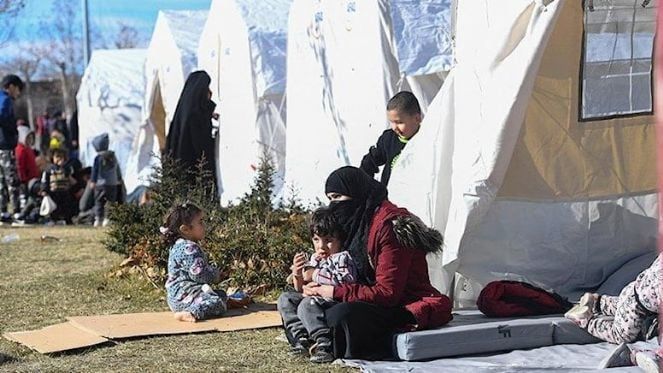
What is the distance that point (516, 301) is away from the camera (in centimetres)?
705

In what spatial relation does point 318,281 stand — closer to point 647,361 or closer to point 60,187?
point 647,361

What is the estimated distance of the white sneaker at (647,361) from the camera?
569 cm

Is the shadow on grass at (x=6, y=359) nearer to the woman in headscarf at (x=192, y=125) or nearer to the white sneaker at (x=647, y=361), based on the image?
the white sneaker at (x=647, y=361)

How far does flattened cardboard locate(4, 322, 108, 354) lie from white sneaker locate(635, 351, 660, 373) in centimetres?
323

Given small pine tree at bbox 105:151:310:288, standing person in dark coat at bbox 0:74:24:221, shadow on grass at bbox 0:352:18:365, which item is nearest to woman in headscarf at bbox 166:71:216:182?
small pine tree at bbox 105:151:310:288

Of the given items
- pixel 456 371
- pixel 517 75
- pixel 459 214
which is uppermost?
pixel 517 75

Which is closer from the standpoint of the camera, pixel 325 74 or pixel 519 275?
pixel 519 275

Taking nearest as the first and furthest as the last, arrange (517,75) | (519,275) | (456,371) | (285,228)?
1. (456,371)
2. (517,75)
3. (519,275)
4. (285,228)

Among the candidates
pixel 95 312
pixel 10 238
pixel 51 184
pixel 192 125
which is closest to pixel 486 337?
pixel 95 312

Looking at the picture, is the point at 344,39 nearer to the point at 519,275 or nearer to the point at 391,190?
the point at 391,190

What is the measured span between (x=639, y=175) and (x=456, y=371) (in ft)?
9.21

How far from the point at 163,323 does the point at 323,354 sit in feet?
5.54

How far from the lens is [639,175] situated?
8.18 meters

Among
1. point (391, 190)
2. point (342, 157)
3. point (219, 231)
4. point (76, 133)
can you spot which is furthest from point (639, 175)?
point (76, 133)
